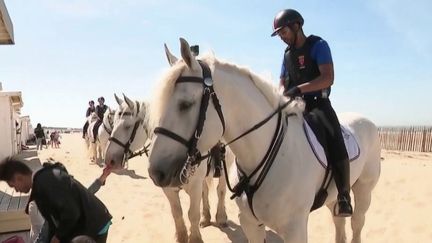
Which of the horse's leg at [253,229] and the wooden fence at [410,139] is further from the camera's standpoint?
the wooden fence at [410,139]

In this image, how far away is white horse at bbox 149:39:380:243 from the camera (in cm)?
240

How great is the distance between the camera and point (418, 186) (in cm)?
888

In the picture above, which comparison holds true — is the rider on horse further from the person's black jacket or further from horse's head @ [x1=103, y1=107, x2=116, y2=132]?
horse's head @ [x1=103, y1=107, x2=116, y2=132]

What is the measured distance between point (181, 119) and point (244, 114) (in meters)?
0.60

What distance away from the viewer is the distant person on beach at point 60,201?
2.90 m

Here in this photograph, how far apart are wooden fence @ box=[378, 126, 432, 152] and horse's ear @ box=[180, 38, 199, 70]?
2463cm

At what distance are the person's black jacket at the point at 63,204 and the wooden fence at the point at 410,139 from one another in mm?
24496

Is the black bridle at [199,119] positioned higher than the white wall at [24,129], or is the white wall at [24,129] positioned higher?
the black bridle at [199,119]

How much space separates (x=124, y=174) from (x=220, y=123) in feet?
36.9

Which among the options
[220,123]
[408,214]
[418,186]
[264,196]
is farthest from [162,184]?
A: [418,186]

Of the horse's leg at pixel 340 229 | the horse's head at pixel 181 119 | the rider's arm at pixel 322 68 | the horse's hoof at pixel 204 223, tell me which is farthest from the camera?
the horse's hoof at pixel 204 223

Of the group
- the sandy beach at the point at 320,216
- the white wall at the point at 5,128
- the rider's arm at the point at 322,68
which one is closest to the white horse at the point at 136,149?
the sandy beach at the point at 320,216

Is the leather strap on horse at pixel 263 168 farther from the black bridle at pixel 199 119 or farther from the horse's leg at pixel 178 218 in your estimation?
the horse's leg at pixel 178 218

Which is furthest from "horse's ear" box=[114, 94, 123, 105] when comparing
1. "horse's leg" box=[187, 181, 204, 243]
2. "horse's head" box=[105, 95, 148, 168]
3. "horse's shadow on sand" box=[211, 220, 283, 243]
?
"horse's shadow on sand" box=[211, 220, 283, 243]
